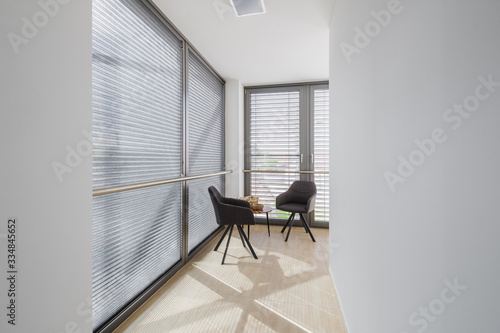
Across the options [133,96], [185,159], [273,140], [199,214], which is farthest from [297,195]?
[133,96]

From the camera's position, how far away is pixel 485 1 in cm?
47

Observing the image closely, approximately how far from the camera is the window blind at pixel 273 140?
160 inches

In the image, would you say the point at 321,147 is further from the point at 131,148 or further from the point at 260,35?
the point at 131,148

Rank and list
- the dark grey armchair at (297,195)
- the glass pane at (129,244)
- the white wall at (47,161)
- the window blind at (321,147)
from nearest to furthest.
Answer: the white wall at (47,161)
the glass pane at (129,244)
the dark grey armchair at (297,195)
the window blind at (321,147)

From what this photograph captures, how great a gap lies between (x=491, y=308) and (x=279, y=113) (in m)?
3.89

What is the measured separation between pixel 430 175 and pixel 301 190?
3.15 m

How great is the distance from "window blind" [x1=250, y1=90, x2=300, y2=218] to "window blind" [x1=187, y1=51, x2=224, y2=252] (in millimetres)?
736

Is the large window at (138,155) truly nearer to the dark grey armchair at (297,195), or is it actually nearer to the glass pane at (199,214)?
the glass pane at (199,214)

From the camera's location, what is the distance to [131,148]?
1.75 metres

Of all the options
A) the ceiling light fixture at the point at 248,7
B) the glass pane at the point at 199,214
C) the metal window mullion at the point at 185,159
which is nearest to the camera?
the ceiling light fixture at the point at 248,7

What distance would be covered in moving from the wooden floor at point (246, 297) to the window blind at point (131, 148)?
255 millimetres

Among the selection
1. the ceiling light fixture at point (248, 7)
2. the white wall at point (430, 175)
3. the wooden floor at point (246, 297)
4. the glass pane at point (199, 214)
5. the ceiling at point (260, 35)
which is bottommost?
the wooden floor at point (246, 297)

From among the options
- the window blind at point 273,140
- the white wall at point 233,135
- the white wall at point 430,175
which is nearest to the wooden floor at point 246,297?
the white wall at point 430,175

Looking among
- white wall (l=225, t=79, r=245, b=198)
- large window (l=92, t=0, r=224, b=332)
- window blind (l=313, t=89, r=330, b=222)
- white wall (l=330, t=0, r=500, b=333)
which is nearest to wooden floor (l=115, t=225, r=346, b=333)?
large window (l=92, t=0, r=224, b=332)
